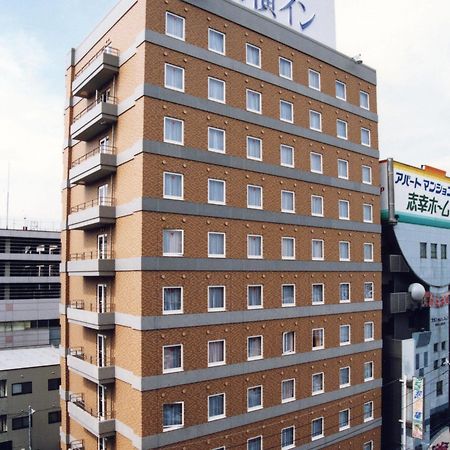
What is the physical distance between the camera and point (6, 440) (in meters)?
45.2

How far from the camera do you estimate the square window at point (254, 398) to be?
29625mm

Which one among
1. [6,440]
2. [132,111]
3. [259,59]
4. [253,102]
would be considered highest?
[259,59]

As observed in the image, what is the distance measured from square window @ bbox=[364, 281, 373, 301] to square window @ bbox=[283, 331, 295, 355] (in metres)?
10.0

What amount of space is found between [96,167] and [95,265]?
20.6 feet

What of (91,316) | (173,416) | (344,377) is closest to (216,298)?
(173,416)

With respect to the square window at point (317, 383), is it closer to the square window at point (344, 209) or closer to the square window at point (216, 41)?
the square window at point (344, 209)

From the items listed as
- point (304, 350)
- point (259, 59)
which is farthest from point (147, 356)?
point (259, 59)

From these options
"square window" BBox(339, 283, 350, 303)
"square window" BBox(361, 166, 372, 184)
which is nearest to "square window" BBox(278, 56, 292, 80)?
"square window" BBox(361, 166, 372, 184)

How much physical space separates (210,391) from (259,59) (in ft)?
75.9

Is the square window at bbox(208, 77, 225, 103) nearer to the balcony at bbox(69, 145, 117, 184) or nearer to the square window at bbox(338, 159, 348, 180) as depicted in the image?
the balcony at bbox(69, 145, 117, 184)

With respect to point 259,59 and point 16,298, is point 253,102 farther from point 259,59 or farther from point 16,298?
point 16,298

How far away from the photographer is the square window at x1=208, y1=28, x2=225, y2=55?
29.5 m

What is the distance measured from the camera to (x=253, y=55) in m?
32.1

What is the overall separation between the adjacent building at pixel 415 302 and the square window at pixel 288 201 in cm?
1321
